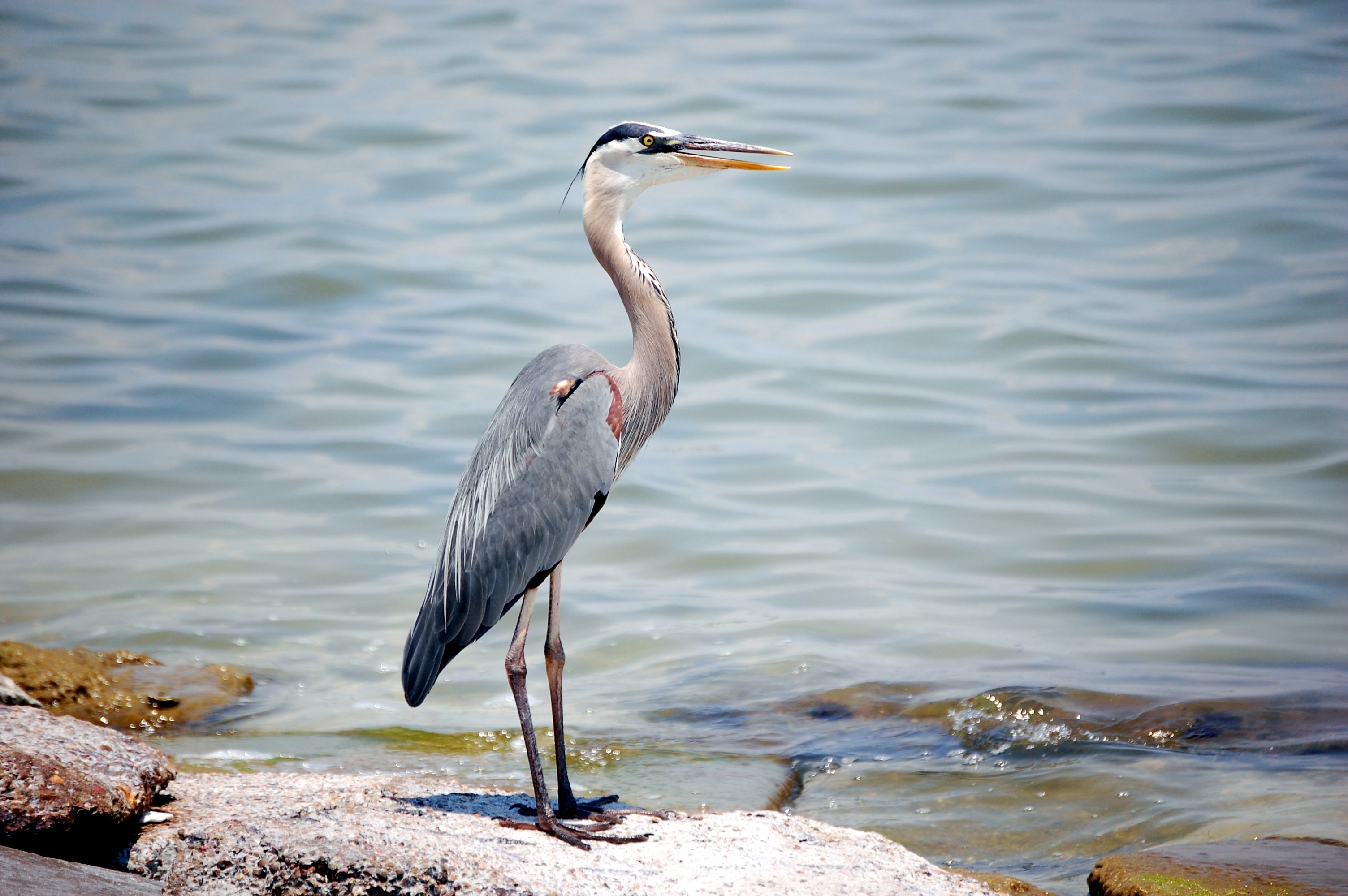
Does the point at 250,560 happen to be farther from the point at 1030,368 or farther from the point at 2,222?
the point at 2,222

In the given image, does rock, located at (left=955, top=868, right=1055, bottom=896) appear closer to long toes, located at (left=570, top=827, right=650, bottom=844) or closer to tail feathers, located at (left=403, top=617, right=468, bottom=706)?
long toes, located at (left=570, top=827, right=650, bottom=844)

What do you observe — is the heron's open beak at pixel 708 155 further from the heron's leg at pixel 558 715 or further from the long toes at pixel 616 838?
the long toes at pixel 616 838

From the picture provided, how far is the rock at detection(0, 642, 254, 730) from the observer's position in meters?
6.06

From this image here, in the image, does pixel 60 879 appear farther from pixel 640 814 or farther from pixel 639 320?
pixel 639 320

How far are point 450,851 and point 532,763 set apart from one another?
2.59ft

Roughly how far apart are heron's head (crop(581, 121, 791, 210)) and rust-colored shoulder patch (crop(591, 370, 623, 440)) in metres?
0.76

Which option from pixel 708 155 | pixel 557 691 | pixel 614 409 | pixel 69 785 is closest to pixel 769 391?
pixel 708 155

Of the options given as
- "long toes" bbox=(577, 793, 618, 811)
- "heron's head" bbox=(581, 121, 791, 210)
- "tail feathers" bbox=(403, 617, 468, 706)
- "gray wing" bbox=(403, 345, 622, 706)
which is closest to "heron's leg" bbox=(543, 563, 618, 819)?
"long toes" bbox=(577, 793, 618, 811)

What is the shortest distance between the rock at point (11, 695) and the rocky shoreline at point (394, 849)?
0.4 inches

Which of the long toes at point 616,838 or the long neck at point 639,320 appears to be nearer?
the long toes at point 616,838

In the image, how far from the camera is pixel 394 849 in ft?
11.1

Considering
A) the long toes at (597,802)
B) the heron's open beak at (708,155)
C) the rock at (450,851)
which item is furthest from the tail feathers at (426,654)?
the heron's open beak at (708,155)

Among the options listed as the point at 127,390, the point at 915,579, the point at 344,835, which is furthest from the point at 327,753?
the point at 127,390

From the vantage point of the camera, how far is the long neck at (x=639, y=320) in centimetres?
491
